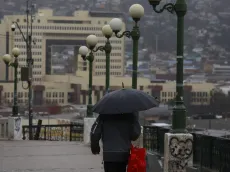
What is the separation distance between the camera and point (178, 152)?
412 inches

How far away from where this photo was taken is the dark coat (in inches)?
327

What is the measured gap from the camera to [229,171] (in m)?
10.4

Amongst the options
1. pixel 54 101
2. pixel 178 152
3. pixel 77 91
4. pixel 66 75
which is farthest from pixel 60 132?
pixel 66 75

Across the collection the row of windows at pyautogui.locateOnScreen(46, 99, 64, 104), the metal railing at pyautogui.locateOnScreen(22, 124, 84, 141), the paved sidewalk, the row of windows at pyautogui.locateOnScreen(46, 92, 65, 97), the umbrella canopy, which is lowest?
the row of windows at pyautogui.locateOnScreen(46, 99, 64, 104)

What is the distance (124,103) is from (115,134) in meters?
0.37

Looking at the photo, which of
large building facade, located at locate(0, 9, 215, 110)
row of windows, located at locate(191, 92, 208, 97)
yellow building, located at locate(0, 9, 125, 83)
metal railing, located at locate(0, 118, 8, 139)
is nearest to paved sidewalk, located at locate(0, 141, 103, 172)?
metal railing, located at locate(0, 118, 8, 139)

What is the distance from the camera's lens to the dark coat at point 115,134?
8.30m

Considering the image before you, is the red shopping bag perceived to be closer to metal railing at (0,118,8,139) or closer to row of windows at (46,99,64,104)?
metal railing at (0,118,8,139)

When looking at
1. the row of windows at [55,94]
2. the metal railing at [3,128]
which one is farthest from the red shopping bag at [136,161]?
the row of windows at [55,94]

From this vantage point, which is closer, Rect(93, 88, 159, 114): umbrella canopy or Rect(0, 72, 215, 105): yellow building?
Rect(93, 88, 159, 114): umbrella canopy

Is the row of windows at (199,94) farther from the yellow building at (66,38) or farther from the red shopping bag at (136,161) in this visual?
the red shopping bag at (136,161)

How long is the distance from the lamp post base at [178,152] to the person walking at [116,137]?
208cm

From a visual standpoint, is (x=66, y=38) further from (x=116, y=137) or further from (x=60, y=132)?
(x=116, y=137)

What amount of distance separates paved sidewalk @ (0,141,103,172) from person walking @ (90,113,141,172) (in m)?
4.86
